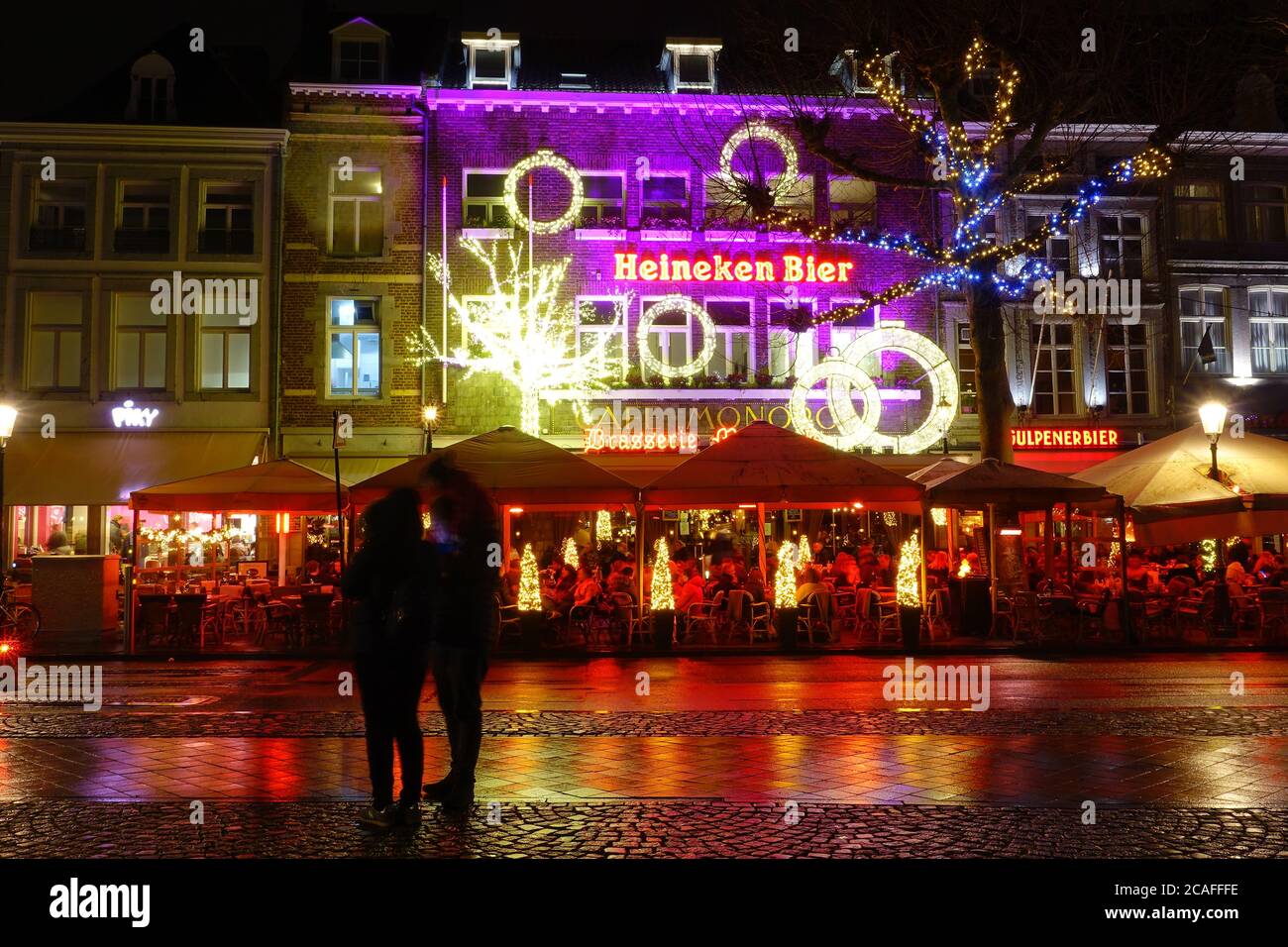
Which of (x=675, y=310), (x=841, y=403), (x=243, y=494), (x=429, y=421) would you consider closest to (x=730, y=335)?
(x=675, y=310)

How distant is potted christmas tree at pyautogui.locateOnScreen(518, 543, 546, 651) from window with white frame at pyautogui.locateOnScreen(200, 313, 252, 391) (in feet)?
38.5

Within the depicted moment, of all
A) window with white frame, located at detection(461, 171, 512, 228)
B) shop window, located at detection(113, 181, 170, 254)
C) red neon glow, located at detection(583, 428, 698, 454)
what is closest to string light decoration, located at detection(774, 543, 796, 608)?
red neon glow, located at detection(583, 428, 698, 454)

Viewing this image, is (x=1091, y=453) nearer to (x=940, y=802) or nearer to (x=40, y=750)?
(x=940, y=802)

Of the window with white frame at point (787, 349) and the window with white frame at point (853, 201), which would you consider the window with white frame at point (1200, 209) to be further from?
the window with white frame at point (787, 349)

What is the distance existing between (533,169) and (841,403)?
28.6 feet

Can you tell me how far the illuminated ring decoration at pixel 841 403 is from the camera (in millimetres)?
22047

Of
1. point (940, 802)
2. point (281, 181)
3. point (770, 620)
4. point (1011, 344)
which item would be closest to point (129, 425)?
point (281, 181)

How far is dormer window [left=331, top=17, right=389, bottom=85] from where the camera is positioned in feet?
81.8

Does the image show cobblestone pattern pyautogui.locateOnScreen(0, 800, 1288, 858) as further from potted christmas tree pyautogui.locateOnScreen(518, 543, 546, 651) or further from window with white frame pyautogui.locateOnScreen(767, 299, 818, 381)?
window with white frame pyautogui.locateOnScreen(767, 299, 818, 381)

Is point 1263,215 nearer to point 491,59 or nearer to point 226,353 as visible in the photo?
point 491,59

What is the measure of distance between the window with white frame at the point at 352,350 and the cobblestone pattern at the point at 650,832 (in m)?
19.3
